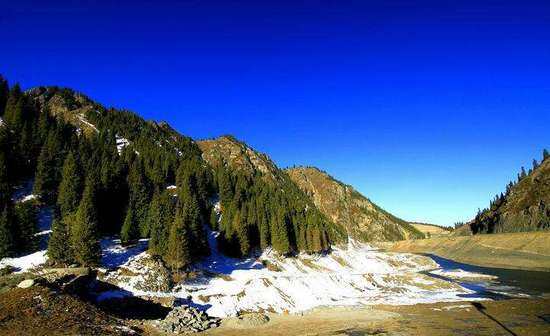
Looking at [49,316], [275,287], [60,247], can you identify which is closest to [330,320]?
[275,287]

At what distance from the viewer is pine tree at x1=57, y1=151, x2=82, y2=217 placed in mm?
67500

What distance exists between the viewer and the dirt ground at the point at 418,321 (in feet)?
133

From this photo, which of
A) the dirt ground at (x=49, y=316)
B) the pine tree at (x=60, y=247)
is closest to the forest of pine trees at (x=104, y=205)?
the pine tree at (x=60, y=247)

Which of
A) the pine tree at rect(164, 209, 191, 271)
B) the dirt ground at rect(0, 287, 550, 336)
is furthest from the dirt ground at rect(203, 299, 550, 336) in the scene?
the pine tree at rect(164, 209, 191, 271)

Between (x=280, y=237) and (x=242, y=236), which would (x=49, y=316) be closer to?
(x=242, y=236)

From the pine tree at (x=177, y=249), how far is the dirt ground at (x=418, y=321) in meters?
19.1

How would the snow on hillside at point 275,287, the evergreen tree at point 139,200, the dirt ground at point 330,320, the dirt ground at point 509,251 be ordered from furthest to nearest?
the dirt ground at point 509,251
the evergreen tree at point 139,200
the snow on hillside at point 275,287
the dirt ground at point 330,320

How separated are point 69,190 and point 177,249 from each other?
78.2 feet

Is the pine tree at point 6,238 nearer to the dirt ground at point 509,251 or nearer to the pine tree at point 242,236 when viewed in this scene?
the pine tree at point 242,236

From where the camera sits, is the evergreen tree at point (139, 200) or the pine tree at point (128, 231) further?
the evergreen tree at point (139, 200)

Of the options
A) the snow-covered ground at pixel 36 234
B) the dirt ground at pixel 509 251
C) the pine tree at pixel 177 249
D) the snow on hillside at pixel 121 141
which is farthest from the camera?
the snow on hillside at pixel 121 141

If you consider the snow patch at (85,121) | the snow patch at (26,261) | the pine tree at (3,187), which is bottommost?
the snow patch at (26,261)

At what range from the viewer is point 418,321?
45281mm

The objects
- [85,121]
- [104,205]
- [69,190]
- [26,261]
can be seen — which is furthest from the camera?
[85,121]
